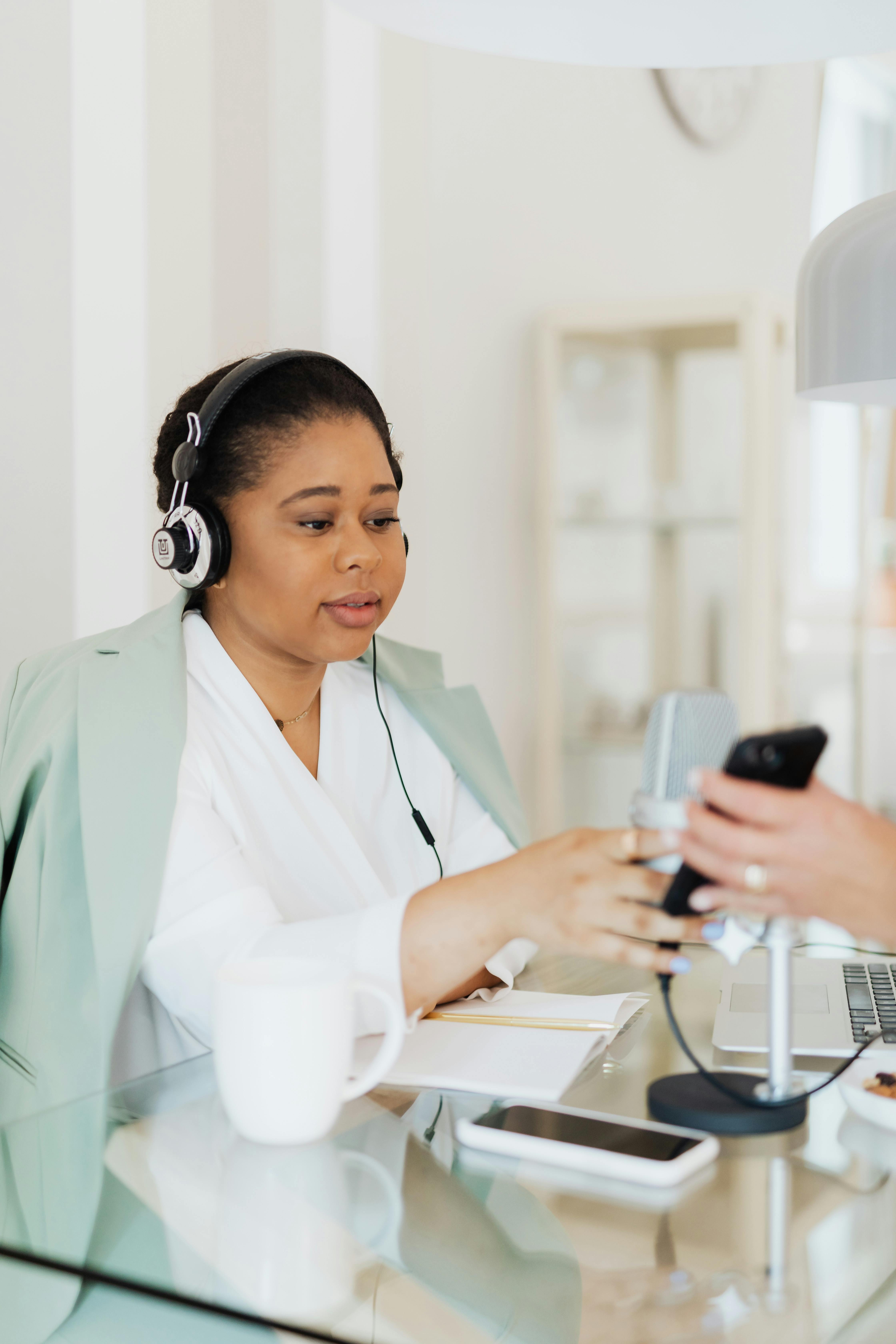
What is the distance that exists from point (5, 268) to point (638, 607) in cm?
189

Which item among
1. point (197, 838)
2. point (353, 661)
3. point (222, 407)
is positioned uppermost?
point (222, 407)

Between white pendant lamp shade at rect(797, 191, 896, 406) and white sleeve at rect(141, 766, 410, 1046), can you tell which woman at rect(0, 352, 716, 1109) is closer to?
white sleeve at rect(141, 766, 410, 1046)

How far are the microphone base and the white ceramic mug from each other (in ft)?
0.66

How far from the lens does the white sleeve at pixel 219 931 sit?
1.03m

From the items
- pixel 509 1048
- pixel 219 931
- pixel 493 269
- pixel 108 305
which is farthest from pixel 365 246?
pixel 509 1048

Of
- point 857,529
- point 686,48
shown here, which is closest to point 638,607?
point 857,529

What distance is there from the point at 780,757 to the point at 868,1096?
Result: 27 cm

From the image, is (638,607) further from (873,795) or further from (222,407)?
(873,795)

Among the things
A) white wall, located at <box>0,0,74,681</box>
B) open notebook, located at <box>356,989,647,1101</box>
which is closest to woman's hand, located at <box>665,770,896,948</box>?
open notebook, located at <box>356,989,647,1101</box>

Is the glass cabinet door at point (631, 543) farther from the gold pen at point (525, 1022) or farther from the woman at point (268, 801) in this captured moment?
the gold pen at point (525, 1022)

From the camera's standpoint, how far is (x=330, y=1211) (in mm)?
801

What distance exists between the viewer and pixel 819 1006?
119 centimetres

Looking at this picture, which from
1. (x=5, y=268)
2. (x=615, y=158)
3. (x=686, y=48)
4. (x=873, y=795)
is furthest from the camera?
(x=873, y=795)

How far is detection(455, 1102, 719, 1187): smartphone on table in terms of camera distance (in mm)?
824
